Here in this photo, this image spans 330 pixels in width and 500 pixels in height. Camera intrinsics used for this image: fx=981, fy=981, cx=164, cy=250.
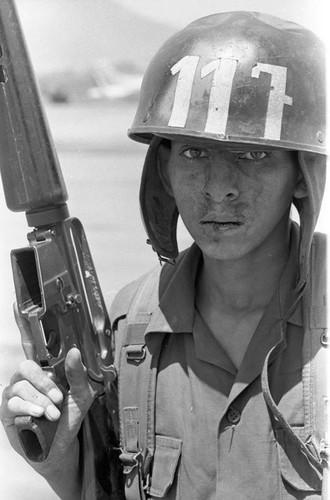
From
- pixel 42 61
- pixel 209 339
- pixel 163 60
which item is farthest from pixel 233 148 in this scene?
pixel 42 61

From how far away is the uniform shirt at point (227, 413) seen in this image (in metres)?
2.97

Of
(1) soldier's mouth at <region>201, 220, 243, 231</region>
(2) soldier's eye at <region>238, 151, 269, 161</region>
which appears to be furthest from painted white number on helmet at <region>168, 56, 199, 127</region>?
(1) soldier's mouth at <region>201, 220, 243, 231</region>

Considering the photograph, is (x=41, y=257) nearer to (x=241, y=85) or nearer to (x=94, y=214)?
(x=241, y=85)

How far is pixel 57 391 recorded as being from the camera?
3080 mm

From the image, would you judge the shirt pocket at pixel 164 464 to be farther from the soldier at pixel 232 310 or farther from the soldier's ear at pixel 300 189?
the soldier's ear at pixel 300 189

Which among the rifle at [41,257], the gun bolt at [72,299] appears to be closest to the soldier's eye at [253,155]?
the rifle at [41,257]

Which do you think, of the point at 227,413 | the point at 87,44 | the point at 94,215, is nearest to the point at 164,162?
the point at 227,413

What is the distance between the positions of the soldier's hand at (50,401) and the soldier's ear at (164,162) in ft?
2.32

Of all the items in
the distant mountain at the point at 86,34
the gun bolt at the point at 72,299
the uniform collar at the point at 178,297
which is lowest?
Answer: the uniform collar at the point at 178,297

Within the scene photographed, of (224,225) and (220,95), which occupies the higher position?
(220,95)

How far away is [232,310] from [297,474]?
0.62 meters

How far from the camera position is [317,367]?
9.64ft

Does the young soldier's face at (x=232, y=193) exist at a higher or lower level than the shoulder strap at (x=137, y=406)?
higher

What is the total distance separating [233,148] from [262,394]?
0.77 metres
